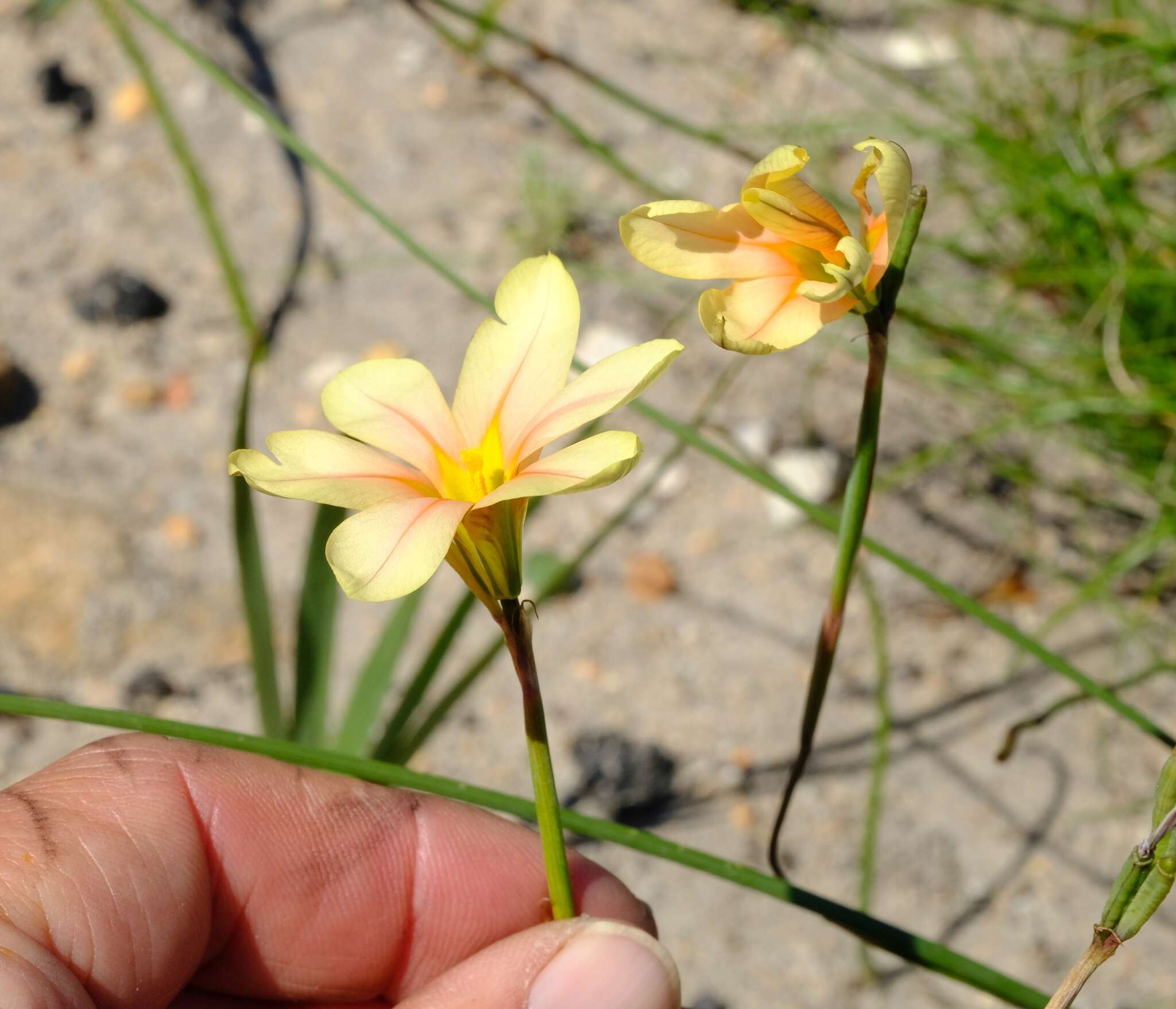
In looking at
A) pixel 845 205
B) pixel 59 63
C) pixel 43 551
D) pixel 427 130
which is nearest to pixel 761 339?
pixel 845 205

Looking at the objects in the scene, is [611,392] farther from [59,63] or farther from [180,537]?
[59,63]

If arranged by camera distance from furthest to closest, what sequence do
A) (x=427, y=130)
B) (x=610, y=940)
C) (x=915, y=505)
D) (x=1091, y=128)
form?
(x=427, y=130), (x=915, y=505), (x=1091, y=128), (x=610, y=940)

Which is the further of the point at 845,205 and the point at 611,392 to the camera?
the point at 845,205

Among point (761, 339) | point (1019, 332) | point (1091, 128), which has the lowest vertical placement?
point (1019, 332)

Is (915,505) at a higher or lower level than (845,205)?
lower

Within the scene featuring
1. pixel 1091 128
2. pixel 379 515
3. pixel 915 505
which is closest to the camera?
pixel 379 515

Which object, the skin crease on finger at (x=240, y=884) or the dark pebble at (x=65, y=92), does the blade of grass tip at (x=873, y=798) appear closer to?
the skin crease on finger at (x=240, y=884)

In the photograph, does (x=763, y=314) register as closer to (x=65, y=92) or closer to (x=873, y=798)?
(x=873, y=798)
